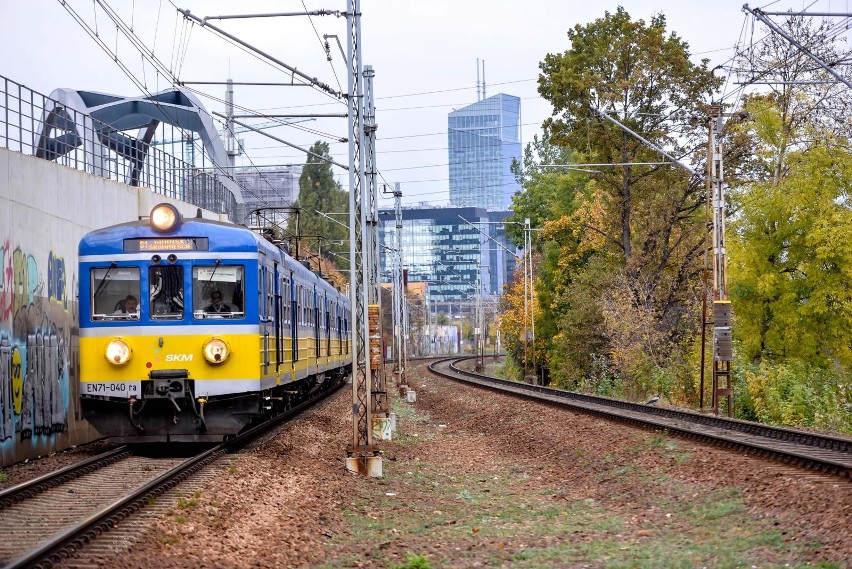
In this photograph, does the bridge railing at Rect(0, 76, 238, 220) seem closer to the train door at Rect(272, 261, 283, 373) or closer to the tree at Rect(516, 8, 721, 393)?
the train door at Rect(272, 261, 283, 373)

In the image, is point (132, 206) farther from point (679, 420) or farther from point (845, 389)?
point (845, 389)

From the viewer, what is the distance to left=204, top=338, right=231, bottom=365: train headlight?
15.9 m

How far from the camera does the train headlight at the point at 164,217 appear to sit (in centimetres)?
1623

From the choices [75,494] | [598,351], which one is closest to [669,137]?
[598,351]

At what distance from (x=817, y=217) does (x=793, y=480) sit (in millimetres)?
25811

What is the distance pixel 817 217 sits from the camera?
3641 cm

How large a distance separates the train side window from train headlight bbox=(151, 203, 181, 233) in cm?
58

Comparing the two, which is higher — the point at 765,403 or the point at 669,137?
the point at 669,137

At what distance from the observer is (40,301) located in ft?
56.4

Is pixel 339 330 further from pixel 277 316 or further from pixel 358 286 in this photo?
pixel 358 286

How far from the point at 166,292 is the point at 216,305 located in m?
0.71

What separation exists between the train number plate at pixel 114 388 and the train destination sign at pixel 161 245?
1.86 metres

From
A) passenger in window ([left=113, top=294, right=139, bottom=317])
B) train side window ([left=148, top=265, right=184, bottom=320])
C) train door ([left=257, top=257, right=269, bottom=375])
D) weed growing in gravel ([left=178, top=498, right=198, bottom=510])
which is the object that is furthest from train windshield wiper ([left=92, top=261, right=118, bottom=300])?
weed growing in gravel ([left=178, top=498, right=198, bottom=510])

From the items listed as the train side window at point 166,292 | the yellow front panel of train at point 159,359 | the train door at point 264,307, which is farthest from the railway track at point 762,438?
the train side window at point 166,292
